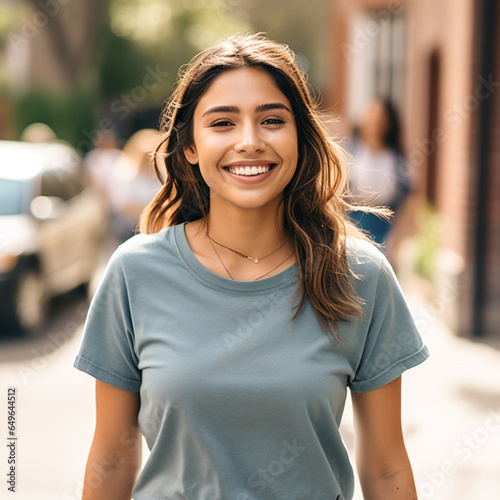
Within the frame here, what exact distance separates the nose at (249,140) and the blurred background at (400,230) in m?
0.48

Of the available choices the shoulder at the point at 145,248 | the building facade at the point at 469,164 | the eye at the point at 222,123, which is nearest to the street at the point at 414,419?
the building facade at the point at 469,164

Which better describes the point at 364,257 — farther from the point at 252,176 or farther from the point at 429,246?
the point at 429,246

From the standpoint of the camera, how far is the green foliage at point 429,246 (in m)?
9.72

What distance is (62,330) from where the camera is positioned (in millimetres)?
9031

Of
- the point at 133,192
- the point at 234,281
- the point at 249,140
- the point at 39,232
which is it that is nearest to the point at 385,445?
the point at 234,281

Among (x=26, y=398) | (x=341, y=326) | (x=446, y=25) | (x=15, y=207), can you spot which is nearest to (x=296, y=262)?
(x=341, y=326)

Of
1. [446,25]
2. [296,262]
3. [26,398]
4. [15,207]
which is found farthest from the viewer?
[446,25]

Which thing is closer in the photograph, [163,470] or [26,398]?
[163,470]

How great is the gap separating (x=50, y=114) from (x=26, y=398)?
1551 centimetres

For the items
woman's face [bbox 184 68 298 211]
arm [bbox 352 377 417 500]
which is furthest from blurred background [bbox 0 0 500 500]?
arm [bbox 352 377 417 500]

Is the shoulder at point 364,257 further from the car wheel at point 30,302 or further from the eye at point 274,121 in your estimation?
the car wheel at point 30,302

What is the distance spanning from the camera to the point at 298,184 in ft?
7.78

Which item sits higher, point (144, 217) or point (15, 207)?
point (144, 217)

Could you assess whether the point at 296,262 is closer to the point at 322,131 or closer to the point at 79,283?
the point at 322,131
